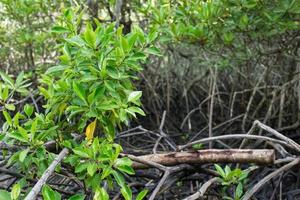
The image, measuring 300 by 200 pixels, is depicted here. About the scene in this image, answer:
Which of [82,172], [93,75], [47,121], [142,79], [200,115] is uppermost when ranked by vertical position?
[93,75]

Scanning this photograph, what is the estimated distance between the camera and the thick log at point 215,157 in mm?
1435

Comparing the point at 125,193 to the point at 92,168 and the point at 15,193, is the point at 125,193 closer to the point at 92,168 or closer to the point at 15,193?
the point at 92,168

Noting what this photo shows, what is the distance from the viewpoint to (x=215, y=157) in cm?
148

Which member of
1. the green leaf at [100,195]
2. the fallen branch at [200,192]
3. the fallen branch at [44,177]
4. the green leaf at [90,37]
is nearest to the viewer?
the fallen branch at [44,177]

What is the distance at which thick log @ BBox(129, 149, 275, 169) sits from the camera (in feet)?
4.71

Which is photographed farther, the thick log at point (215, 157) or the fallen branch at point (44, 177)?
the thick log at point (215, 157)

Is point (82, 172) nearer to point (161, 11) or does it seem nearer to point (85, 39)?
point (85, 39)

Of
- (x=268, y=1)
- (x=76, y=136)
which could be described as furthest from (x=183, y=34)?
(x=76, y=136)

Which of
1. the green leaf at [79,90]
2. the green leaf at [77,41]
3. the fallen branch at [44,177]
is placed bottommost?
the fallen branch at [44,177]

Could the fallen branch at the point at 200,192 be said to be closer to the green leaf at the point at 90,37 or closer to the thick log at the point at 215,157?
the thick log at the point at 215,157

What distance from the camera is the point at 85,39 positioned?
123 centimetres

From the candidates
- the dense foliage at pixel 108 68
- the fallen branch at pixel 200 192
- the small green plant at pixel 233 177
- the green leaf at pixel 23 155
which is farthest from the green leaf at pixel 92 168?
the small green plant at pixel 233 177

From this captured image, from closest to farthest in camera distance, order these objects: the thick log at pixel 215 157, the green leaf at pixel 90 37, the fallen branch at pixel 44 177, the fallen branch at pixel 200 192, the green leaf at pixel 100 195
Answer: the fallen branch at pixel 44 177 → the green leaf at pixel 100 195 → the green leaf at pixel 90 37 → the fallen branch at pixel 200 192 → the thick log at pixel 215 157

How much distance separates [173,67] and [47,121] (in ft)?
8.07
